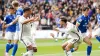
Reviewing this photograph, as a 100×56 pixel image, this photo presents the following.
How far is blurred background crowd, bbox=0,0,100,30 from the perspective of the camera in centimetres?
3600

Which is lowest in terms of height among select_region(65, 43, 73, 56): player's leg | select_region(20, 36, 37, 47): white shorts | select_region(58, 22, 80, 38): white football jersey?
select_region(65, 43, 73, 56): player's leg

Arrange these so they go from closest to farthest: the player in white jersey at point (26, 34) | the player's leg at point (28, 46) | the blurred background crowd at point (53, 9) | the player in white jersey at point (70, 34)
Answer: the player in white jersey at point (26, 34)
the player's leg at point (28, 46)
the player in white jersey at point (70, 34)
the blurred background crowd at point (53, 9)

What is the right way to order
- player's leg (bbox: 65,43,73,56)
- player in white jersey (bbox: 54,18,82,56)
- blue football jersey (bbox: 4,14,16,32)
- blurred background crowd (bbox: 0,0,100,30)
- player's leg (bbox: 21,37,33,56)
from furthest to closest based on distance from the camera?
1. blurred background crowd (bbox: 0,0,100,30)
2. blue football jersey (bbox: 4,14,16,32)
3. player's leg (bbox: 65,43,73,56)
4. player in white jersey (bbox: 54,18,82,56)
5. player's leg (bbox: 21,37,33,56)

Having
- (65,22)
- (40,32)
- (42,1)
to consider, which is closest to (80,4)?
(42,1)

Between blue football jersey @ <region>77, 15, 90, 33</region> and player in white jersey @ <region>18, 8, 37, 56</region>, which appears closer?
player in white jersey @ <region>18, 8, 37, 56</region>

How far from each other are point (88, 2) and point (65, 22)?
2720cm

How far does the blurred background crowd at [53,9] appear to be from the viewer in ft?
118

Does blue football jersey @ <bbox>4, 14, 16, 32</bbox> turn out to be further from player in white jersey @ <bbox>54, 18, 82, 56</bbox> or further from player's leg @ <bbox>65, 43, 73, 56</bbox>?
player's leg @ <bbox>65, 43, 73, 56</bbox>

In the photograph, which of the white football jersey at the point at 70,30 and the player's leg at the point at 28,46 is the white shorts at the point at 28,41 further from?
the white football jersey at the point at 70,30

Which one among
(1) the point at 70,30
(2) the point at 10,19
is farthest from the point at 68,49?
(2) the point at 10,19

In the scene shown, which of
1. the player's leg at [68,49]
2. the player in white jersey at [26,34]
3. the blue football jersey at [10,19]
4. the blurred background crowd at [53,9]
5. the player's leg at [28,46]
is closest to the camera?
the player in white jersey at [26,34]

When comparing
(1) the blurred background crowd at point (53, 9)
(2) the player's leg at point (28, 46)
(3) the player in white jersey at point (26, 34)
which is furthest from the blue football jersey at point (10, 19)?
(1) the blurred background crowd at point (53, 9)

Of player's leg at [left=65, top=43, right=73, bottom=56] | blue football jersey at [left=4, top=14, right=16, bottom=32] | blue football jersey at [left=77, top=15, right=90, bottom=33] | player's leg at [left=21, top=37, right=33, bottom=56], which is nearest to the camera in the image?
player's leg at [left=21, top=37, right=33, bottom=56]

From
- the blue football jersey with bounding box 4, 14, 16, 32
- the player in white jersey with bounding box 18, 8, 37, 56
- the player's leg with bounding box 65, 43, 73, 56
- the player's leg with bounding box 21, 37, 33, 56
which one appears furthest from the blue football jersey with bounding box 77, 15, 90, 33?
the player's leg with bounding box 21, 37, 33, 56
